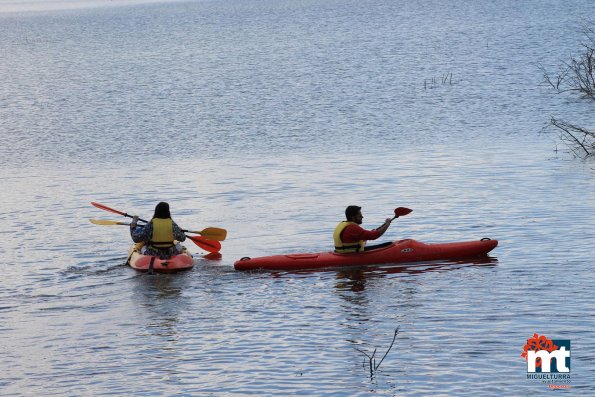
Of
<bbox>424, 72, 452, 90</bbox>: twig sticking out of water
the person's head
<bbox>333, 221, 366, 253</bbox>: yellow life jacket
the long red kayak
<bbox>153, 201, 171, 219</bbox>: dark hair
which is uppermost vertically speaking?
<bbox>424, 72, 452, 90</bbox>: twig sticking out of water

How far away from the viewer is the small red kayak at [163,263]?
19.7m

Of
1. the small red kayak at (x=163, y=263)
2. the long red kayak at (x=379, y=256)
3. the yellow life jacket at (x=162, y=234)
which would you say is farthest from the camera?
the yellow life jacket at (x=162, y=234)

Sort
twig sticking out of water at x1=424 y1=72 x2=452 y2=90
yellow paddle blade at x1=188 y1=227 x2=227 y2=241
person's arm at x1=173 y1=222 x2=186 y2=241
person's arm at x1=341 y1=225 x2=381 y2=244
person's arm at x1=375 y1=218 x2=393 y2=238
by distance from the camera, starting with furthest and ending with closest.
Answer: twig sticking out of water at x1=424 y1=72 x2=452 y2=90
yellow paddle blade at x1=188 y1=227 x2=227 y2=241
person's arm at x1=173 y1=222 x2=186 y2=241
person's arm at x1=341 y1=225 x2=381 y2=244
person's arm at x1=375 y1=218 x2=393 y2=238

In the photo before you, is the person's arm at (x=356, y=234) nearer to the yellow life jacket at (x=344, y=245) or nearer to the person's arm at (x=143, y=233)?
the yellow life jacket at (x=344, y=245)

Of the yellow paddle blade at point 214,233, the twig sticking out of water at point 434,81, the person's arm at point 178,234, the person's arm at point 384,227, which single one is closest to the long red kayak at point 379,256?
the person's arm at point 384,227

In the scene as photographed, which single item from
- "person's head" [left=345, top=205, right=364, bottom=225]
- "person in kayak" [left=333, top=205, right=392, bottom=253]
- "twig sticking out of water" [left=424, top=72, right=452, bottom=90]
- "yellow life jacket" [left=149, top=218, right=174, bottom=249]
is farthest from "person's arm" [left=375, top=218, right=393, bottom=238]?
"twig sticking out of water" [left=424, top=72, right=452, bottom=90]

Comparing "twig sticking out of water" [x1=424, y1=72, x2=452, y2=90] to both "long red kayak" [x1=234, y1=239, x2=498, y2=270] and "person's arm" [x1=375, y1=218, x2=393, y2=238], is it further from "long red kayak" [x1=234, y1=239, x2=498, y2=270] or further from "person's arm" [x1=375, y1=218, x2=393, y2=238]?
"person's arm" [x1=375, y1=218, x2=393, y2=238]

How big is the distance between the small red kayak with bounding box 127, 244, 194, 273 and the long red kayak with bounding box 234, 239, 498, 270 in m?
0.89

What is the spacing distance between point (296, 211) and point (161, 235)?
708 centimetres

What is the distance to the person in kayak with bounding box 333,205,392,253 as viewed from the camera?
19203 mm

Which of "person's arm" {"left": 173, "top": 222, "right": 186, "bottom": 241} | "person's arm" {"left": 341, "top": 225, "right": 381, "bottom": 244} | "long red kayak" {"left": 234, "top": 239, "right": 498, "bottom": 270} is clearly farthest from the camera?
"person's arm" {"left": 173, "top": 222, "right": 186, "bottom": 241}

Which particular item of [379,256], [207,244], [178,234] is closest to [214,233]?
[207,244]

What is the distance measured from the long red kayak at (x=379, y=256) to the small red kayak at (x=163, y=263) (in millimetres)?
891

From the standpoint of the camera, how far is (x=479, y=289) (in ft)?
58.4
